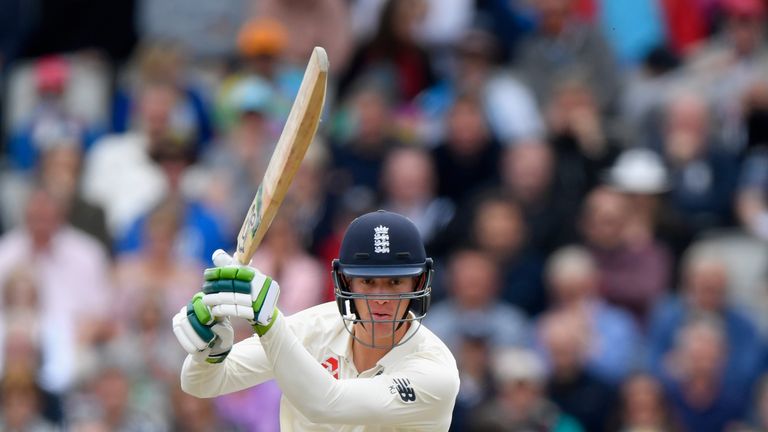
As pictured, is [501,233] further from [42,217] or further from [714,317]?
[42,217]

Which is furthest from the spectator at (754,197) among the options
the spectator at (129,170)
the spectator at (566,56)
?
the spectator at (129,170)

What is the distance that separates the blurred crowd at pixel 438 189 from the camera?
9977 millimetres

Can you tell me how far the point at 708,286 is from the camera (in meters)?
10.3

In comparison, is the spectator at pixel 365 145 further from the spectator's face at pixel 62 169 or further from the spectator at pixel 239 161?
the spectator's face at pixel 62 169

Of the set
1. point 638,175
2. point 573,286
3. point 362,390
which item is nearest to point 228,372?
point 362,390

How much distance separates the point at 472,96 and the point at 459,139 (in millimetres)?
412

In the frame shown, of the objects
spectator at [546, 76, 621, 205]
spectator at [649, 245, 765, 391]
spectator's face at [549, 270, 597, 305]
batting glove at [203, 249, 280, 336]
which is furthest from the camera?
spectator at [546, 76, 621, 205]

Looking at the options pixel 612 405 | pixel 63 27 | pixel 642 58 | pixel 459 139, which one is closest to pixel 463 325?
pixel 612 405

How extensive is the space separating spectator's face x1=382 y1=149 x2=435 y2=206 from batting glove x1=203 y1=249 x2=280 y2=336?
560 centimetres

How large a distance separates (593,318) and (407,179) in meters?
1.46

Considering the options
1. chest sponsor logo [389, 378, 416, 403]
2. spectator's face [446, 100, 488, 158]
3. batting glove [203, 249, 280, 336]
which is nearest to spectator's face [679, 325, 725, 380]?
spectator's face [446, 100, 488, 158]

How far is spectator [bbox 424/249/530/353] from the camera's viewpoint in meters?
10.2

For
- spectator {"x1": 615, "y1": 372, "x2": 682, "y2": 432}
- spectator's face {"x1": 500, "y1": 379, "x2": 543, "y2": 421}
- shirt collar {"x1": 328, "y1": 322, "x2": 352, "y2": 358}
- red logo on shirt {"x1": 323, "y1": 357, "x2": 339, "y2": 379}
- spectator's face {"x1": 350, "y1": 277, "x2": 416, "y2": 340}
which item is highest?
spectator's face {"x1": 350, "y1": 277, "x2": 416, "y2": 340}

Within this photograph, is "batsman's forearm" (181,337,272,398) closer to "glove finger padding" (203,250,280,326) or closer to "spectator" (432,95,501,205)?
"glove finger padding" (203,250,280,326)
